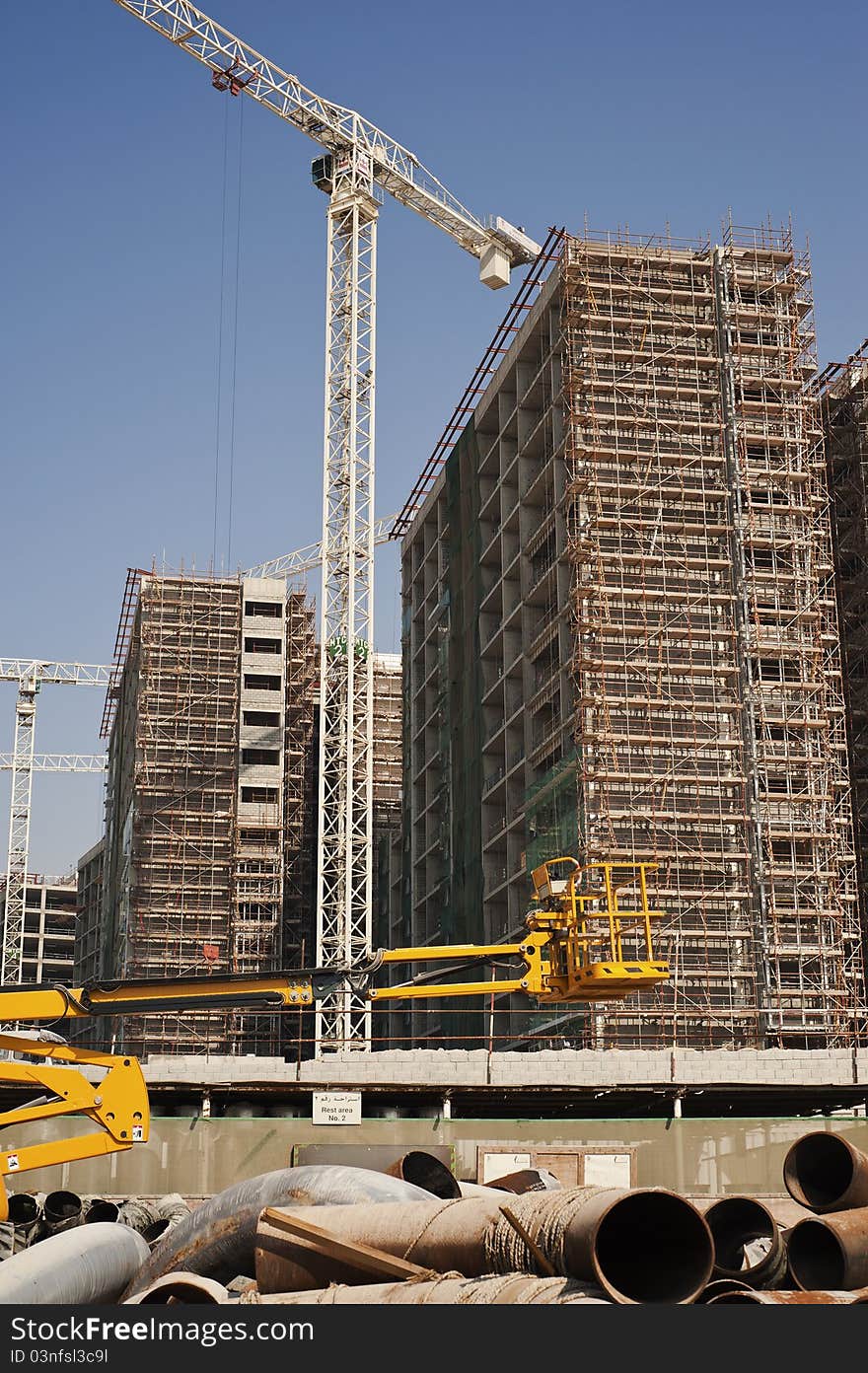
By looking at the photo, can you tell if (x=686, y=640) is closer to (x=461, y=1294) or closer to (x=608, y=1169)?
(x=608, y=1169)

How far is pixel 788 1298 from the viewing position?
8.60 metres

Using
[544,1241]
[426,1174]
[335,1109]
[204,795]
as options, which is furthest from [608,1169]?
[204,795]

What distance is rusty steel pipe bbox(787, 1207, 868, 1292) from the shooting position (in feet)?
34.6

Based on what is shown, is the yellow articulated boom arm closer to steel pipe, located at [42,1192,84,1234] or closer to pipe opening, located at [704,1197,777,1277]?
pipe opening, located at [704,1197,777,1277]

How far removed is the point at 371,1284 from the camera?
9.74m

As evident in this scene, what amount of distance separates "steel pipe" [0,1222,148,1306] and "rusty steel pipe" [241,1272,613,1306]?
1.84m

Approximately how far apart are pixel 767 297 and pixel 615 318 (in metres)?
5.38

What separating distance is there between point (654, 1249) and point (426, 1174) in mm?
6085

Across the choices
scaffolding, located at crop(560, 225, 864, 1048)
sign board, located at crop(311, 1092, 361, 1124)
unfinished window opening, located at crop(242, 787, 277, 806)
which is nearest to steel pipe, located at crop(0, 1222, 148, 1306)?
sign board, located at crop(311, 1092, 361, 1124)

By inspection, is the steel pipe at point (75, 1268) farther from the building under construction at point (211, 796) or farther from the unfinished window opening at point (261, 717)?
the unfinished window opening at point (261, 717)

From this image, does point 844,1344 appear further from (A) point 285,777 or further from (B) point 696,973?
(A) point 285,777

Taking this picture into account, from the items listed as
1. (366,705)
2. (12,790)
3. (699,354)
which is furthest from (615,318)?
(12,790)

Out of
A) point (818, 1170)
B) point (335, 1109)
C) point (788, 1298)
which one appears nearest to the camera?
point (788, 1298)

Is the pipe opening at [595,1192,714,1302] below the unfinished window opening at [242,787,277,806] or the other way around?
below
